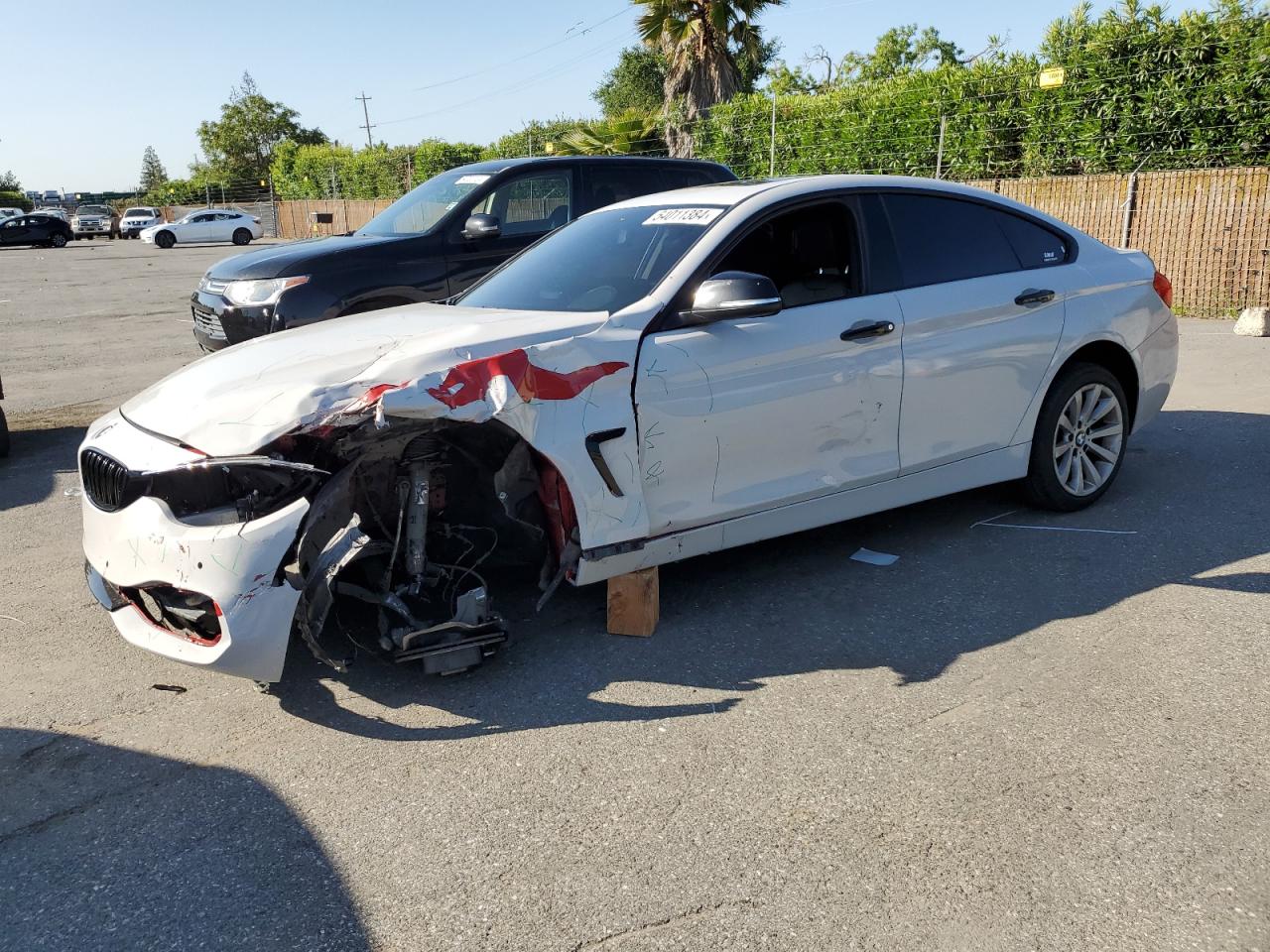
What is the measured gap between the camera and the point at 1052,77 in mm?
13766

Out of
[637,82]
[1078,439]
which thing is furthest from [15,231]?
[1078,439]

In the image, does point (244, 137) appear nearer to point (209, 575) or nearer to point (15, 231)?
point (15, 231)

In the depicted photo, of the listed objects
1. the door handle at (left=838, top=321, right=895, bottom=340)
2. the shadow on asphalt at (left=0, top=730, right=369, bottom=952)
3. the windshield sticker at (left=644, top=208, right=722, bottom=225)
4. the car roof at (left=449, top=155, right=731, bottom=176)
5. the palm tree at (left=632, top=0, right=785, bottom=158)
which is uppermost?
the palm tree at (left=632, top=0, right=785, bottom=158)

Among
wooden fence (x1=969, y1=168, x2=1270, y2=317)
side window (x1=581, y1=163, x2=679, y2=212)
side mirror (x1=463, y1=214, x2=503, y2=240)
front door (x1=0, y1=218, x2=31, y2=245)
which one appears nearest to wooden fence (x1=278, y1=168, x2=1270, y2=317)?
wooden fence (x1=969, y1=168, x2=1270, y2=317)

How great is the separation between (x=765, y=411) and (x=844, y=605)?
913 mm

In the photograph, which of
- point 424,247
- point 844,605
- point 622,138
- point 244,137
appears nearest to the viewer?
point 844,605

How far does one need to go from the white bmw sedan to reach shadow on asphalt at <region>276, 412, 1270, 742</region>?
0.74 feet

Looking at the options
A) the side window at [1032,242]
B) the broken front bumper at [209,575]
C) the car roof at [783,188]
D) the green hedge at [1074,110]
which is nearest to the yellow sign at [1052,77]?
the green hedge at [1074,110]

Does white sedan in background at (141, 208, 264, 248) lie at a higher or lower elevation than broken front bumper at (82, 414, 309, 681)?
higher

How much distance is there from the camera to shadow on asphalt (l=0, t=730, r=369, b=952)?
2559mm

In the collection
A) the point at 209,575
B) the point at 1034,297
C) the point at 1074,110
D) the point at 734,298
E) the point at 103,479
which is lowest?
the point at 209,575

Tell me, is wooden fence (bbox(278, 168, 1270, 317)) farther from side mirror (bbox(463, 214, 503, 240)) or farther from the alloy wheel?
the alloy wheel

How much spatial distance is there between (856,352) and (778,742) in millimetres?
1875

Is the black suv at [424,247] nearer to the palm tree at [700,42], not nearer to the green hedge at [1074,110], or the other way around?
the green hedge at [1074,110]
